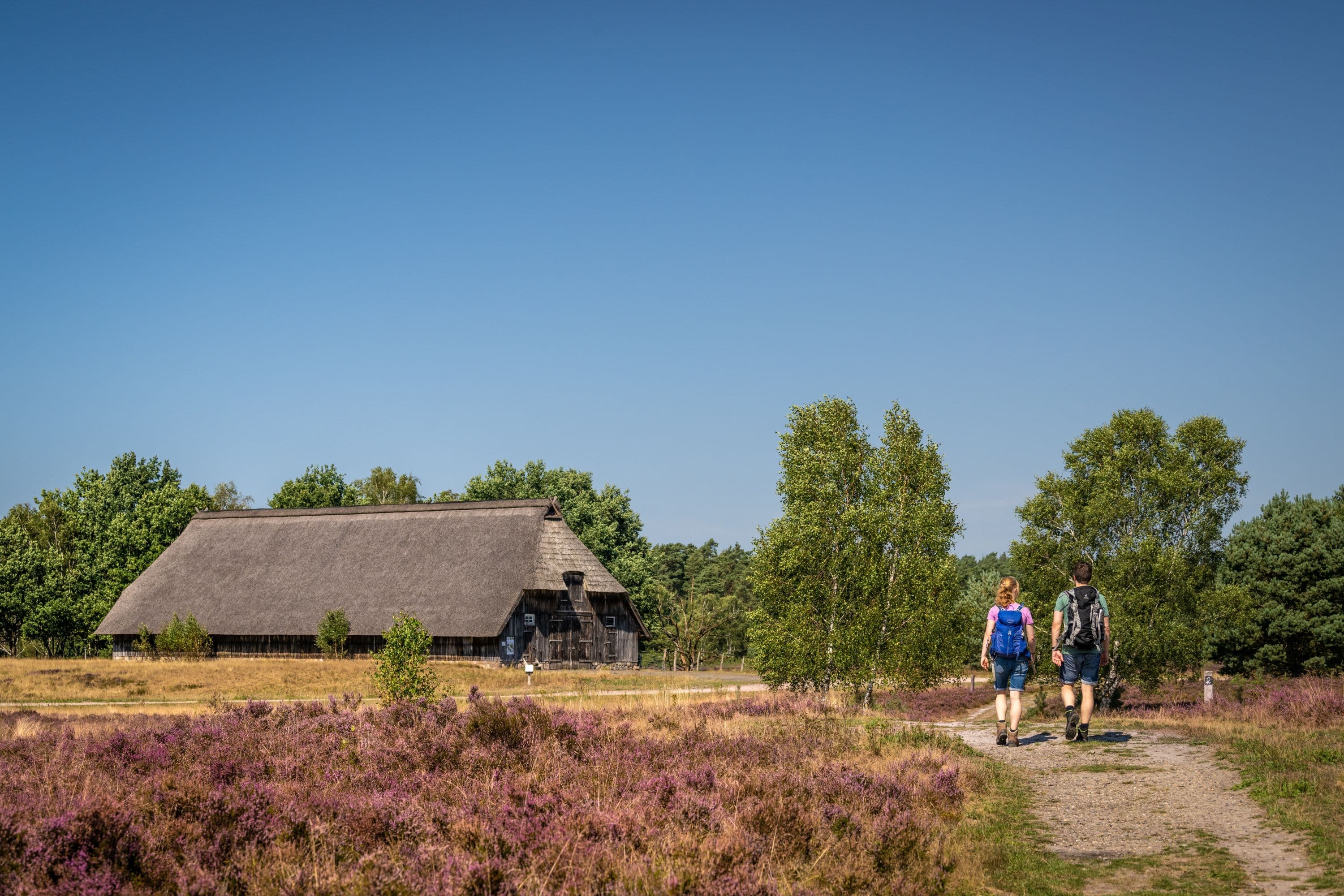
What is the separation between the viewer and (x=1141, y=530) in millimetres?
33188

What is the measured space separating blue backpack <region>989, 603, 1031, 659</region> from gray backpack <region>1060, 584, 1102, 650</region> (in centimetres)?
56

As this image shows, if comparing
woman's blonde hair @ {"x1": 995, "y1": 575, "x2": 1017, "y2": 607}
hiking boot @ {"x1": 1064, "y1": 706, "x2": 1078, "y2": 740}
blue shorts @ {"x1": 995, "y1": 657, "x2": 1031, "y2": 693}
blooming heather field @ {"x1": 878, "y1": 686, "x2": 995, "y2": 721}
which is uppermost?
woman's blonde hair @ {"x1": 995, "y1": 575, "x2": 1017, "y2": 607}

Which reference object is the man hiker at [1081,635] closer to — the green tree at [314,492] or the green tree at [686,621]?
the green tree at [686,621]

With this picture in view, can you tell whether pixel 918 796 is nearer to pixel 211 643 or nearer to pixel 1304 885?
pixel 1304 885

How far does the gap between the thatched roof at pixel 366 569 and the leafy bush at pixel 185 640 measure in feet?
4.06

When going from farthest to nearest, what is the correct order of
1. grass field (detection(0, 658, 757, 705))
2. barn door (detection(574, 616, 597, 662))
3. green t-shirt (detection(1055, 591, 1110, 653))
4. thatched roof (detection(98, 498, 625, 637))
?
barn door (detection(574, 616, 597, 662)), thatched roof (detection(98, 498, 625, 637)), grass field (detection(0, 658, 757, 705)), green t-shirt (detection(1055, 591, 1110, 653))

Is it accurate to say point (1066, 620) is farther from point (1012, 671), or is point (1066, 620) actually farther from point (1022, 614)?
point (1012, 671)

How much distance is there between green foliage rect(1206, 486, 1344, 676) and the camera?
38.7 m

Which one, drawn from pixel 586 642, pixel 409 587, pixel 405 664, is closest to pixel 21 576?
pixel 409 587

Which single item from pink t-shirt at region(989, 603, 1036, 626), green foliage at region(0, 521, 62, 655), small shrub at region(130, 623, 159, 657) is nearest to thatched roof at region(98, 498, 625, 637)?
small shrub at region(130, 623, 159, 657)

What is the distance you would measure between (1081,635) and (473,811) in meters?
9.04

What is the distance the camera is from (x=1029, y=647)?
14312mm

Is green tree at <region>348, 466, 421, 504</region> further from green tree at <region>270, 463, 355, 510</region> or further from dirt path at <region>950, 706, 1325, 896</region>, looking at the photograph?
dirt path at <region>950, 706, 1325, 896</region>

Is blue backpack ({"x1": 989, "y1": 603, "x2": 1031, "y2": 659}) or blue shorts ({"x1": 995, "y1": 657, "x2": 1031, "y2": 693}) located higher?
blue backpack ({"x1": 989, "y1": 603, "x2": 1031, "y2": 659})
